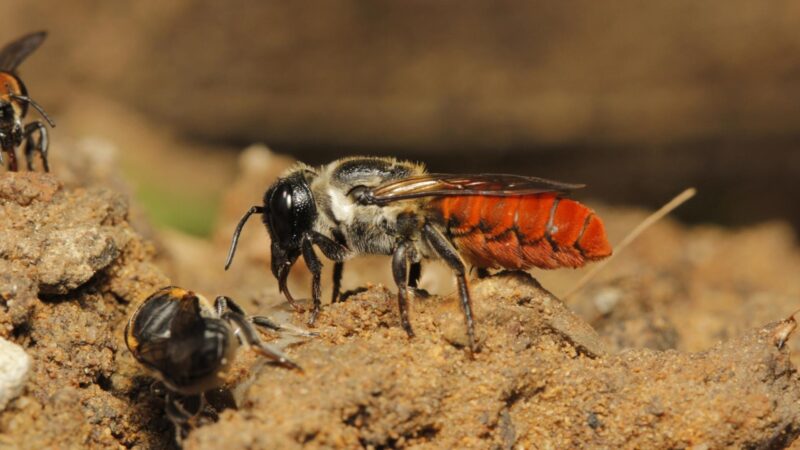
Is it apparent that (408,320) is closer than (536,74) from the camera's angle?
Yes

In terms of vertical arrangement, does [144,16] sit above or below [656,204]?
above

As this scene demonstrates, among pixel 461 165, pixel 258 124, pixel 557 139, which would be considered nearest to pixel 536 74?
pixel 557 139

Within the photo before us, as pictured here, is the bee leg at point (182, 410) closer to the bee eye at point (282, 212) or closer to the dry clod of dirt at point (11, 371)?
the dry clod of dirt at point (11, 371)

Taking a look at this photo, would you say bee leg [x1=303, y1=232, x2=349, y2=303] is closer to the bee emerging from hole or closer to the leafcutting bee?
the leafcutting bee

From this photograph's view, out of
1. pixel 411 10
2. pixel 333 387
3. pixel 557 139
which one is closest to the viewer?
pixel 333 387

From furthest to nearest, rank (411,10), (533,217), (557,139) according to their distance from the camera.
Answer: (557,139)
(411,10)
(533,217)

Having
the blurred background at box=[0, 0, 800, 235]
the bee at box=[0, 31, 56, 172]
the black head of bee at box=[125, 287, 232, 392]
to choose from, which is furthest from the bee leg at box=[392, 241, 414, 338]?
the blurred background at box=[0, 0, 800, 235]

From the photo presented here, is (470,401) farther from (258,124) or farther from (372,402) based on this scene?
(258,124)
